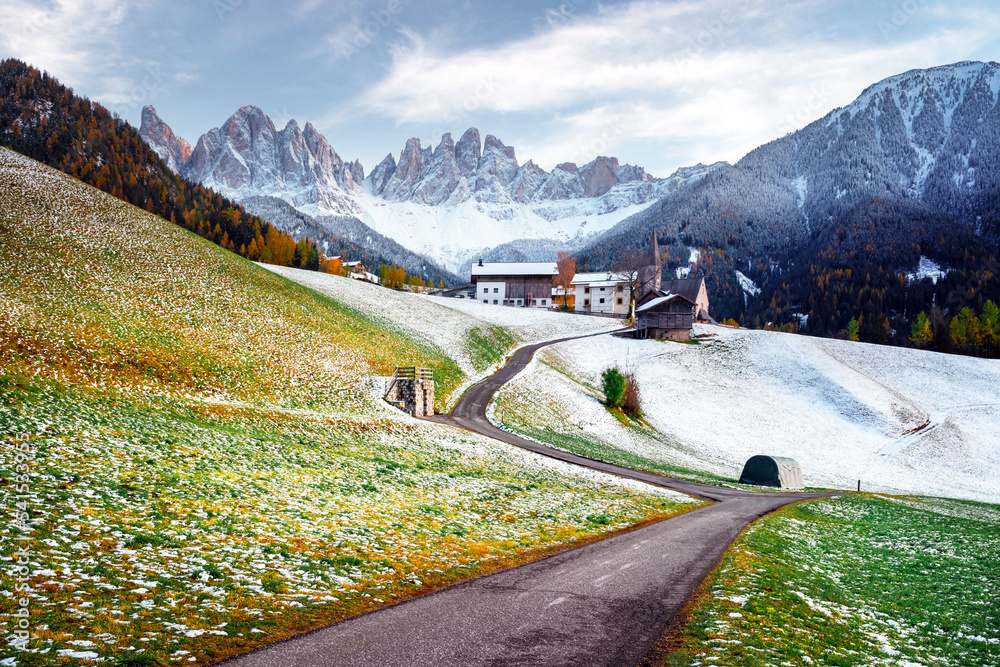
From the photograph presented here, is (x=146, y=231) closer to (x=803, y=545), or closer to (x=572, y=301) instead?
(x=803, y=545)

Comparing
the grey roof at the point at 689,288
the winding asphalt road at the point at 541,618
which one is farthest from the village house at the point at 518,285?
the winding asphalt road at the point at 541,618

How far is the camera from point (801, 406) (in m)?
68.6

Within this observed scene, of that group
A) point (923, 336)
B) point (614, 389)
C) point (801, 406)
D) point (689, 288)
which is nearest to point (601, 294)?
point (689, 288)

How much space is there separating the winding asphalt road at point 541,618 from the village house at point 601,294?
393 ft

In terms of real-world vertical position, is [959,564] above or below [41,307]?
below

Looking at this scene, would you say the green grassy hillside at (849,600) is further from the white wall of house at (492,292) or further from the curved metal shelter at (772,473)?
the white wall of house at (492,292)

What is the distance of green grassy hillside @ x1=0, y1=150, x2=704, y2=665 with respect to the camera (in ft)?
30.7

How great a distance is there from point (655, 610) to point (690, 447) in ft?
150

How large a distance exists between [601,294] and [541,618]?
436 ft

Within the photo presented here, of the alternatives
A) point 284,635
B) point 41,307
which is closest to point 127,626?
point 284,635

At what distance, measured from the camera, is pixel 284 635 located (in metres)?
8.98

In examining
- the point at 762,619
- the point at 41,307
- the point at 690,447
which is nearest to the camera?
the point at 762,619

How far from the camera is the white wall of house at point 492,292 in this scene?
142500 millimetres

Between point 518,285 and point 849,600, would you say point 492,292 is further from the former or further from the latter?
point 849,600
